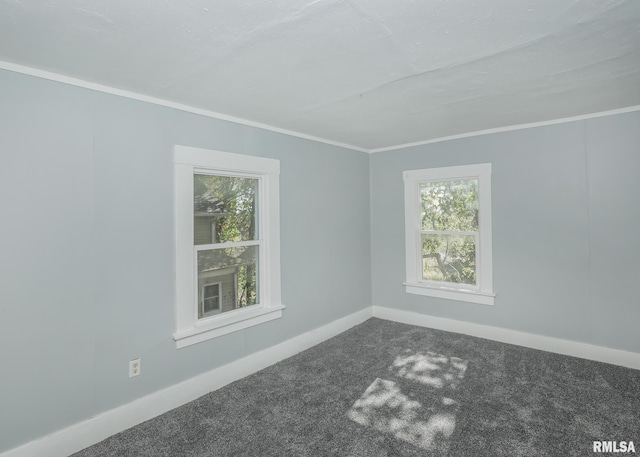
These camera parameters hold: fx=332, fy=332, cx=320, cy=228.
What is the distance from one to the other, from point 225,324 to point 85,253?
122 cm

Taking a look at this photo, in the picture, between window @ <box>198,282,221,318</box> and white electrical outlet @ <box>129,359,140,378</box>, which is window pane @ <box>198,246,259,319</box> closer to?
window @ <box>198,282,221,318</box>

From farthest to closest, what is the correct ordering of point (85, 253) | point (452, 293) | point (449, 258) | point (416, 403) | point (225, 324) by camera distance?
point (449, 258), point (452, 293), point (225, 324), point (416, 403), point (85, 253)

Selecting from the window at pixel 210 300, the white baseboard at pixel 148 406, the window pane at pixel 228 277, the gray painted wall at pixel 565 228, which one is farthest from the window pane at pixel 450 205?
the window at pixel 210 300

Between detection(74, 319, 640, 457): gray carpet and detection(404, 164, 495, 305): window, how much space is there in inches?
35.5

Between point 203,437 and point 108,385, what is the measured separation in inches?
29.7

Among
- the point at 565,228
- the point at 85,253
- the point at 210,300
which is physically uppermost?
the point at 565,228

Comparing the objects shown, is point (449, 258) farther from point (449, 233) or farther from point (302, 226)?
point (302, 226)

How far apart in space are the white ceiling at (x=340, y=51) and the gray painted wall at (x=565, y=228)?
49cm

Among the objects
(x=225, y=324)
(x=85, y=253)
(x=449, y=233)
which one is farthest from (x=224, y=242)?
(x=449, y=233)

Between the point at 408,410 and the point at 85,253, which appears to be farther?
the point at 408,410

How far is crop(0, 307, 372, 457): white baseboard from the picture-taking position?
2.05m

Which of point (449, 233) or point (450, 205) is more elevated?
point (450, 205)

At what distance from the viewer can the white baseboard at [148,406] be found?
6.73 ft

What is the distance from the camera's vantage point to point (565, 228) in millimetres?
3363
